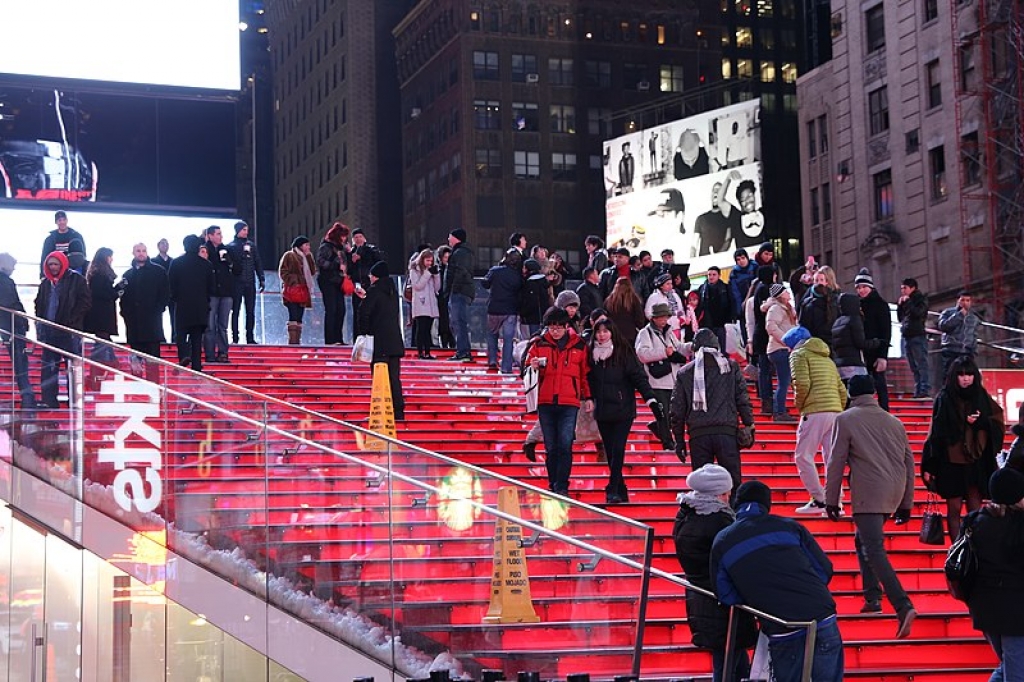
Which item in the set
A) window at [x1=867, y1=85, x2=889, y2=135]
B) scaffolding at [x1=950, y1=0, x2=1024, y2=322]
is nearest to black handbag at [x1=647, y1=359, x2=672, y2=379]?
scaffolding at [x1=950, y1=0, x2=1024, y2=322]

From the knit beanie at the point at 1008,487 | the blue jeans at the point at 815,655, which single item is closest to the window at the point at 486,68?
the knit beanie at the point at 1008,487

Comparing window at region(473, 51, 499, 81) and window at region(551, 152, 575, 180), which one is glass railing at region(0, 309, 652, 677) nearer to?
window at region(473, 51, 499, 81)

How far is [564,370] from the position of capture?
15289mm

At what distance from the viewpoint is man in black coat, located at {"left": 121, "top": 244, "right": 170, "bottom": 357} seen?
19.8 meters

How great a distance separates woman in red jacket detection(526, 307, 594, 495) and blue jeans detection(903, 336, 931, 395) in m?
9.11

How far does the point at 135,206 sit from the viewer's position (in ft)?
131

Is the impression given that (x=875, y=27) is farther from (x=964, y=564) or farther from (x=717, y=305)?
(x=964, y=564)

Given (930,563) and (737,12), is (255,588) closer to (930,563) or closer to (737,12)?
(930,563)

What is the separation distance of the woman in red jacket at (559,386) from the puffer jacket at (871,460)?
11.0ft

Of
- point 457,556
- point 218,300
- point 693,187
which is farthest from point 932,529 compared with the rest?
point 693,187

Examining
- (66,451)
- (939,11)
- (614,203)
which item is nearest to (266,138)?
(614,203)

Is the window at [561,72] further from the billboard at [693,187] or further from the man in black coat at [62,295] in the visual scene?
the man in black coat at [62,295]

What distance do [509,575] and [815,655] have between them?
2.04m

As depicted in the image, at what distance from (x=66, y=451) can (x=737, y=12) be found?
8689 centimetres
